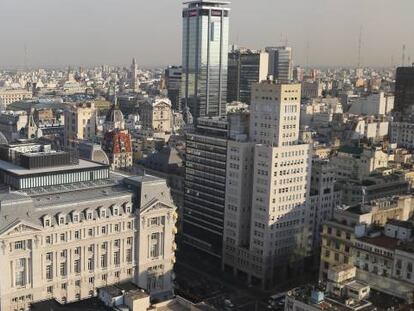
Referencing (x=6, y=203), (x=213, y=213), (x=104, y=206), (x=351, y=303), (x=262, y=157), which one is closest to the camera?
(x=351, y=303)

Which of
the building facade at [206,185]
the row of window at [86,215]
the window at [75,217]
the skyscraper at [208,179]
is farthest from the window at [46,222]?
the building facade at [206,185]

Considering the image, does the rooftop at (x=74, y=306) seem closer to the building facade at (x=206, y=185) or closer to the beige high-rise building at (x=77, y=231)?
the beige high-rise building at (x=77, y=231)

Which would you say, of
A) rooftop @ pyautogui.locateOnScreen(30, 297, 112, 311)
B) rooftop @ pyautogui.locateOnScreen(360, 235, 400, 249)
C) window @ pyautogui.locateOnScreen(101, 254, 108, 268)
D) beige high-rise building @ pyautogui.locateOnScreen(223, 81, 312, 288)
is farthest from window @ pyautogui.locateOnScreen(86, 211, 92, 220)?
rooftop @ pyautogui.locateOnScreen(360, 235, 400, 249)

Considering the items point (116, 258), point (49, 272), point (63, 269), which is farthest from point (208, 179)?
point (49, 272)

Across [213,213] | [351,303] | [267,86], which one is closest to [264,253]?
[213,213]

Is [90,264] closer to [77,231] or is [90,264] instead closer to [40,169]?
[77,231]

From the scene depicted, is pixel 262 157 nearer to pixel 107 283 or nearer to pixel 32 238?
pixel 107 283
